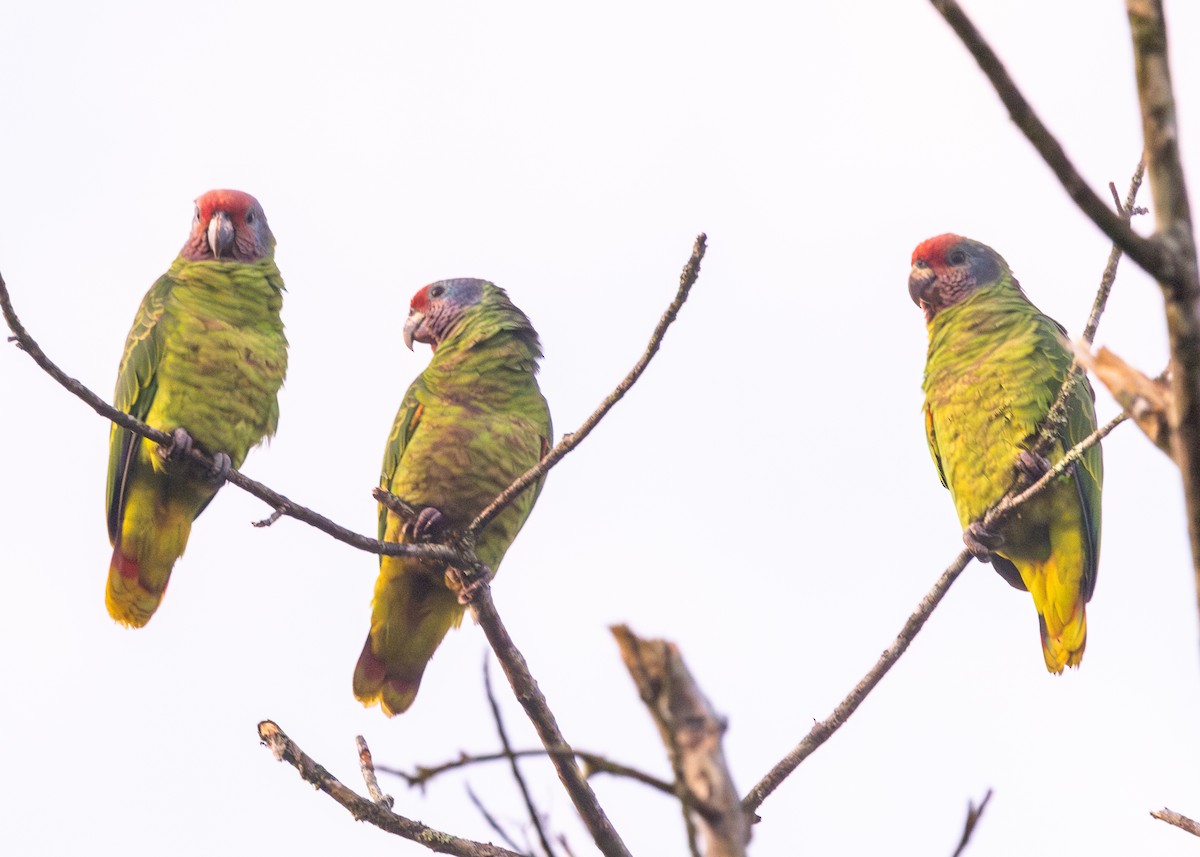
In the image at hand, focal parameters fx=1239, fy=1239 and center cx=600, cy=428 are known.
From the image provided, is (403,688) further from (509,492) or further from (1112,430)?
(1112,430)

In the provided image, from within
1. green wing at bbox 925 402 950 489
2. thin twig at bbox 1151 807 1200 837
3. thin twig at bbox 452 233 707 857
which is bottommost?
thin twig at bbox 1151 807 1200 837

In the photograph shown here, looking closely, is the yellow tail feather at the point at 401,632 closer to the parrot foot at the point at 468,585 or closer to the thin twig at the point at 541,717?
the parrot foot at the point at 468,585

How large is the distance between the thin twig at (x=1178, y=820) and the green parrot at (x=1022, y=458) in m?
2.10

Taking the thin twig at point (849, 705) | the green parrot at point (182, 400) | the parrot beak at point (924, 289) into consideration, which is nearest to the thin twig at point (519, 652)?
the thin twig at point (849, 705)

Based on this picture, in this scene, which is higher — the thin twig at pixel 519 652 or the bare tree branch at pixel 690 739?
the thin twig at pixel 519 652

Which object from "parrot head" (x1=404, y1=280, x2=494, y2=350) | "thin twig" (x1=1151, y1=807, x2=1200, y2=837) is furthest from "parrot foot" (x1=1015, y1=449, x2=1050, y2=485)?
"parrot head" (x1=404, y1=280, x2=494, y2=350)

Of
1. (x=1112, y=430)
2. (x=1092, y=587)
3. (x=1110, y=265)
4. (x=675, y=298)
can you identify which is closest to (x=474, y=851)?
(x=675, y=298)

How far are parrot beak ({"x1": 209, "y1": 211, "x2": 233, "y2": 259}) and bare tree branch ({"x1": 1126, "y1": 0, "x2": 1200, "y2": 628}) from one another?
5.31 meters

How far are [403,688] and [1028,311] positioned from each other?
3.56 meters

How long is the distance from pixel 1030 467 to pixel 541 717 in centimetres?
237

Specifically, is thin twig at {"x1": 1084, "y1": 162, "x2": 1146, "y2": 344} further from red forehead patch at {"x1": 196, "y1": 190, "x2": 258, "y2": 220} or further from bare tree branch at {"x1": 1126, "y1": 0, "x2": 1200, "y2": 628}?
red forehead patch at {"x1": 196, "y1": 190, "x2": 258, "y2": 220}

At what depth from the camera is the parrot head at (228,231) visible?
20.2 ft

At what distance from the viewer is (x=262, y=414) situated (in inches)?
224

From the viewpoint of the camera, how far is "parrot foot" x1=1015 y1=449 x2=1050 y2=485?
517 cm
